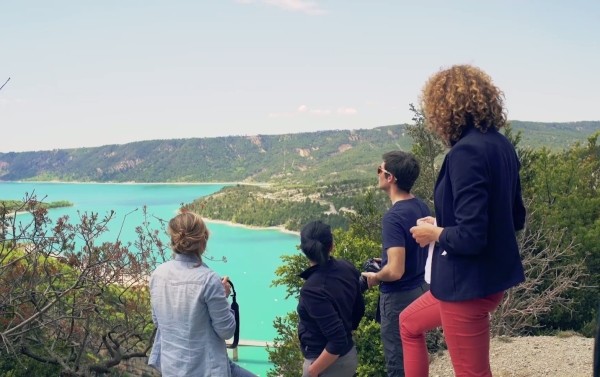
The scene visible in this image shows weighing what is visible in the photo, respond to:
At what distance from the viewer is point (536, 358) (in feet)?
21.4

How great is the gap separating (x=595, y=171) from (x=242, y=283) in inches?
1682

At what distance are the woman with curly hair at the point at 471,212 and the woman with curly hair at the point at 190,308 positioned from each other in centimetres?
98

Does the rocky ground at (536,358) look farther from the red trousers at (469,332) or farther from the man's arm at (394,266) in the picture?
the red trousers at (469,332)

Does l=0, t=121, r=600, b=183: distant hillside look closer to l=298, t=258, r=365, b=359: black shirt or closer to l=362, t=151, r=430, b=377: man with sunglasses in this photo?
l=362, t=151, r=430, b=377: man with sunglasses

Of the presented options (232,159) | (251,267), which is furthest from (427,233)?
(232,159)

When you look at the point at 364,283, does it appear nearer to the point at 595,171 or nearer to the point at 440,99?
the point at 440,99

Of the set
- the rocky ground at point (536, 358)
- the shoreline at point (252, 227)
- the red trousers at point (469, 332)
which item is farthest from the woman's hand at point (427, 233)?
the shoreline at point (252, 227)

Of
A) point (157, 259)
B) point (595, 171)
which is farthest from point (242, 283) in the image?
point (157, 259)

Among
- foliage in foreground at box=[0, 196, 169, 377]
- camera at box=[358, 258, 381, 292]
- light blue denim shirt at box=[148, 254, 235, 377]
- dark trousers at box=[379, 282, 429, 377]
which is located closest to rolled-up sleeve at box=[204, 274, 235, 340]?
light blue denim shirt at box=[148, 254, 235, 377]

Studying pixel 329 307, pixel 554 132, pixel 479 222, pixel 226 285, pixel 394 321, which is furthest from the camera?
pixel 554 132

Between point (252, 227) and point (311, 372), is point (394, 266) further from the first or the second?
point (252, 227)

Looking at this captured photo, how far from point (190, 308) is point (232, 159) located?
575ft

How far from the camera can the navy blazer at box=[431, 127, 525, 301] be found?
6.89 feet

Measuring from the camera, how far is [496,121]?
2.27 metres
